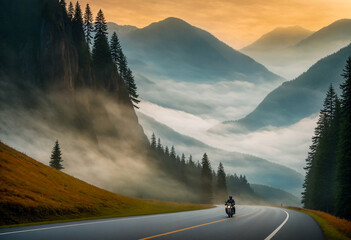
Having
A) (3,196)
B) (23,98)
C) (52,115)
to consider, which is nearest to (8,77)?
(23,98)

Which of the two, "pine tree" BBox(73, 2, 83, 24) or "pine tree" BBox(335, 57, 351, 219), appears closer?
"pine tree" BBox(335, 57, 351, 219)

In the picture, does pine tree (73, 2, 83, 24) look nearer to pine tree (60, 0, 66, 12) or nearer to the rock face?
the rock face

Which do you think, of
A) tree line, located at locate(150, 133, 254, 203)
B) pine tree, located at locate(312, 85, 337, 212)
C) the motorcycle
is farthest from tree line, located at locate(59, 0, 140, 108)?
the motorcycle

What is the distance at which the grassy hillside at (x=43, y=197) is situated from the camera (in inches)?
1059

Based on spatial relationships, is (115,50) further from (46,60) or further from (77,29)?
(46,60)

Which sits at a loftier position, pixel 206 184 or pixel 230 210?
pixel 206 184

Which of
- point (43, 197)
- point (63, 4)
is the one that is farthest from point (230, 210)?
point (63, 4)

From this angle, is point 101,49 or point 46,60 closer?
point 46,60

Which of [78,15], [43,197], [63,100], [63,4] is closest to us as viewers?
[43,197]

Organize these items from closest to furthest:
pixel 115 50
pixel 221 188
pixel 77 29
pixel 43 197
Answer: pixel 43 197
pixel 77 29
pixel 221 188
pixel 115 50

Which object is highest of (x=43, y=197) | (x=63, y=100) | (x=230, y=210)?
(x=63, y=100)

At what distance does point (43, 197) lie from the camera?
1275 inches

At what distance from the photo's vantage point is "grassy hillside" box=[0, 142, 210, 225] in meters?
26.9

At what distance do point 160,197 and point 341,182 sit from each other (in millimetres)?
88743
